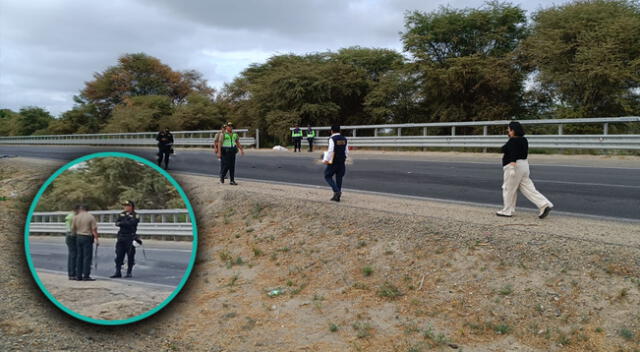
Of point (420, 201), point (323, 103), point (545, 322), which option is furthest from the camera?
point (323, 103)

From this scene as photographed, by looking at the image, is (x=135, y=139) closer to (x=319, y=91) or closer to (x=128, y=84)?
(x=319, y=91)

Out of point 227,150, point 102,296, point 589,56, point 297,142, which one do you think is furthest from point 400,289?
point 589,56

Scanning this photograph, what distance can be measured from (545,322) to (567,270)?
0.95 meters

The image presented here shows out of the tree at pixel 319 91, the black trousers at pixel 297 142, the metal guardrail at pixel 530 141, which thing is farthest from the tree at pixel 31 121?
the metal guardrail at pixel 530 141

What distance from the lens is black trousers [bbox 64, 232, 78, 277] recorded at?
1.86m

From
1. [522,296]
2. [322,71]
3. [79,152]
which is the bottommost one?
[522,296]

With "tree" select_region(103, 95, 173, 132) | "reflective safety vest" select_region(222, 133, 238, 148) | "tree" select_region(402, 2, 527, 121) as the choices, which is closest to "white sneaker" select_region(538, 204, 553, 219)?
"reflective safety vest" select_region(222, 133, 238, 148)

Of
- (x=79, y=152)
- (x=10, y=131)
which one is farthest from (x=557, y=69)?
(x=10, y=131)

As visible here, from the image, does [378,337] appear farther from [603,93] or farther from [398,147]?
[603,93]

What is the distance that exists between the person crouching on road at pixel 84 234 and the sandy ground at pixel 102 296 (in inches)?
3.7

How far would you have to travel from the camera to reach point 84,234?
1860 millimetres

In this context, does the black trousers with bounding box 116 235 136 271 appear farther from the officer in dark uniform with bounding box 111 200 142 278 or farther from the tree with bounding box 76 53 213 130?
A: the tree with bounding box 76 53 213 130

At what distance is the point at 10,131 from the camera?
77.5m

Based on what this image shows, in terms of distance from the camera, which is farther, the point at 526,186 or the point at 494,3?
the point at 494,3
